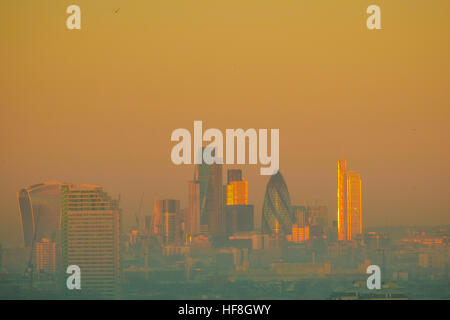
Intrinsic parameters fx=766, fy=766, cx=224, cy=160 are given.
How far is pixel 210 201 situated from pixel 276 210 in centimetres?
433

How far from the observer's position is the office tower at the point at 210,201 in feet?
148

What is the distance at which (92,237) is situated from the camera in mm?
38875

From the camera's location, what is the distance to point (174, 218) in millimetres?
40938

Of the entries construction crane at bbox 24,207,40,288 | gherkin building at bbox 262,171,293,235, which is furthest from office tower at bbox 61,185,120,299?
gherkin building at bbox 262,171,293,235

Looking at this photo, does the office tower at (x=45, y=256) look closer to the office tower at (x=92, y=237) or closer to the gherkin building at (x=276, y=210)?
the office tower at (x=92, y=237)

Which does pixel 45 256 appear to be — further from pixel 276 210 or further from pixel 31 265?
pixel 276 210

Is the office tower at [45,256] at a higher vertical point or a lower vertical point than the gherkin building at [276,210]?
lower

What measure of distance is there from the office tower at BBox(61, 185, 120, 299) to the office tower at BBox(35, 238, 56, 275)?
626 mm

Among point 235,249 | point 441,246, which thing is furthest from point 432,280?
point 235,249

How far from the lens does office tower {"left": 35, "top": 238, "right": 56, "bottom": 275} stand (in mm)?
38406

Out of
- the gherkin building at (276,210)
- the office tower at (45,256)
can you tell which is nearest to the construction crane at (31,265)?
the office tower at (45,256)

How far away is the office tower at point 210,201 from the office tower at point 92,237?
7.54 meters

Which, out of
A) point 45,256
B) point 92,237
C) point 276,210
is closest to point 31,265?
point 45,256
